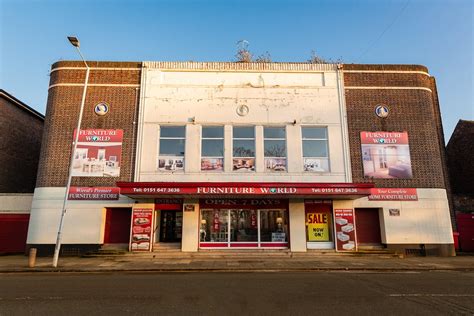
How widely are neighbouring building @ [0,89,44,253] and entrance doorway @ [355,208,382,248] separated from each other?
740 inches

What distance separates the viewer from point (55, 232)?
56.4ft

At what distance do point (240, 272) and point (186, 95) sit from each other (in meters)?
11.0

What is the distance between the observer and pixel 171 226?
59.7ft

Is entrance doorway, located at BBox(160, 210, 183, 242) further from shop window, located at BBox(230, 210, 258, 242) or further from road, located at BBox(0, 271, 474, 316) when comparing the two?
road, located at BBox(0, 271, 474, 316)

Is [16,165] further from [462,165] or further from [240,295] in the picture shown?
[462,165]


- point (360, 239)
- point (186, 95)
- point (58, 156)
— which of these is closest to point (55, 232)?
point (58, 156)

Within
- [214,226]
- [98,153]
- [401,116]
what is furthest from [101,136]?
[401,116]

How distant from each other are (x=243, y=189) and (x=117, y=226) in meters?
7.43

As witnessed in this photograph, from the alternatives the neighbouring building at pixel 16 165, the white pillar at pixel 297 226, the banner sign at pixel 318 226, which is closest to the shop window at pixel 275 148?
the white pillar at pixel 297 226

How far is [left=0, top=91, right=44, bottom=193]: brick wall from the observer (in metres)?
20.8

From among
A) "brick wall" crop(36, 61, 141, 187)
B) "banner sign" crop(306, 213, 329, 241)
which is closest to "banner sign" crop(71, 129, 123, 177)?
"brick wall" crop(36, 61, 141, 187)

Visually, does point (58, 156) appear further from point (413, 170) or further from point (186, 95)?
point (413, 170)

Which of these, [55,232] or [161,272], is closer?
[161,272]

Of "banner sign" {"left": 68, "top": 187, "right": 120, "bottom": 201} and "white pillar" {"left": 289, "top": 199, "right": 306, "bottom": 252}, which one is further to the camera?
"banner sign" {"left": 68, "top": 187, "right": 120, "bottom": 201}
